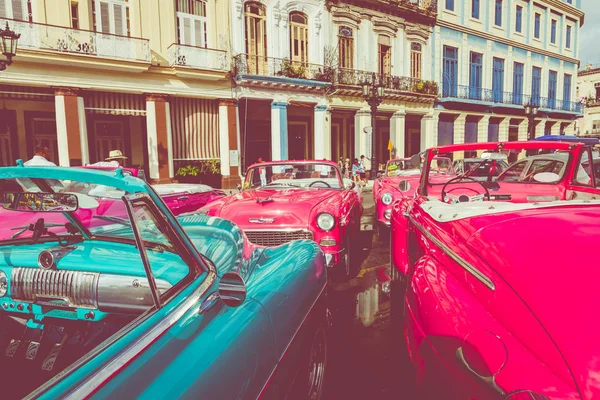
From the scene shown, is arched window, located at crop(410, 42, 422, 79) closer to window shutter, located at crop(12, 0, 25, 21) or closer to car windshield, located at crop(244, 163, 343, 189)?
window shutter, located at crop(12, 0, 25, 21)

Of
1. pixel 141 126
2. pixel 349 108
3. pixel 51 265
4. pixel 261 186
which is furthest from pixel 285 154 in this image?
pixel 51 265

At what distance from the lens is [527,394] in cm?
114

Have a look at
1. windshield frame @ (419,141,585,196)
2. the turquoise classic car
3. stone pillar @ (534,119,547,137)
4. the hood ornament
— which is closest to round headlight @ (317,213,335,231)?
the hood ornament

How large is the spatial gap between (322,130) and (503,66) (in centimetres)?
1596

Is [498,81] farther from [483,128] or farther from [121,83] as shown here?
[121,83]

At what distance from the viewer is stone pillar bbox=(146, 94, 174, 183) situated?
48.1 feet

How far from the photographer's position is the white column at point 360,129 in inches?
808

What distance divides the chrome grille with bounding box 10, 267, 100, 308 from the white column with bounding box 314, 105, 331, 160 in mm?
17910

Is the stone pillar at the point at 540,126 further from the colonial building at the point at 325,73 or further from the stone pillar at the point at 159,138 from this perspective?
the stone pillar at the point at 159,138

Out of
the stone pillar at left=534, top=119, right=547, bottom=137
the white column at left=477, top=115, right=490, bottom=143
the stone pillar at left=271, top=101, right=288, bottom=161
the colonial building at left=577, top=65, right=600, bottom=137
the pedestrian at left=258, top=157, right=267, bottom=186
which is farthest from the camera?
the colonial building at left=577, top=65, right=600, bottom=137

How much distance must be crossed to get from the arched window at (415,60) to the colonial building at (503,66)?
3.30 ft

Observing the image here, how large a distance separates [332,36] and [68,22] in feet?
37.6

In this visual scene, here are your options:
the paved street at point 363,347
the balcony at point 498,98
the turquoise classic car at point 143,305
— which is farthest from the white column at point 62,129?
the balcony at point 498,98

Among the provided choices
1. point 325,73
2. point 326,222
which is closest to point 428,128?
point 325,73
